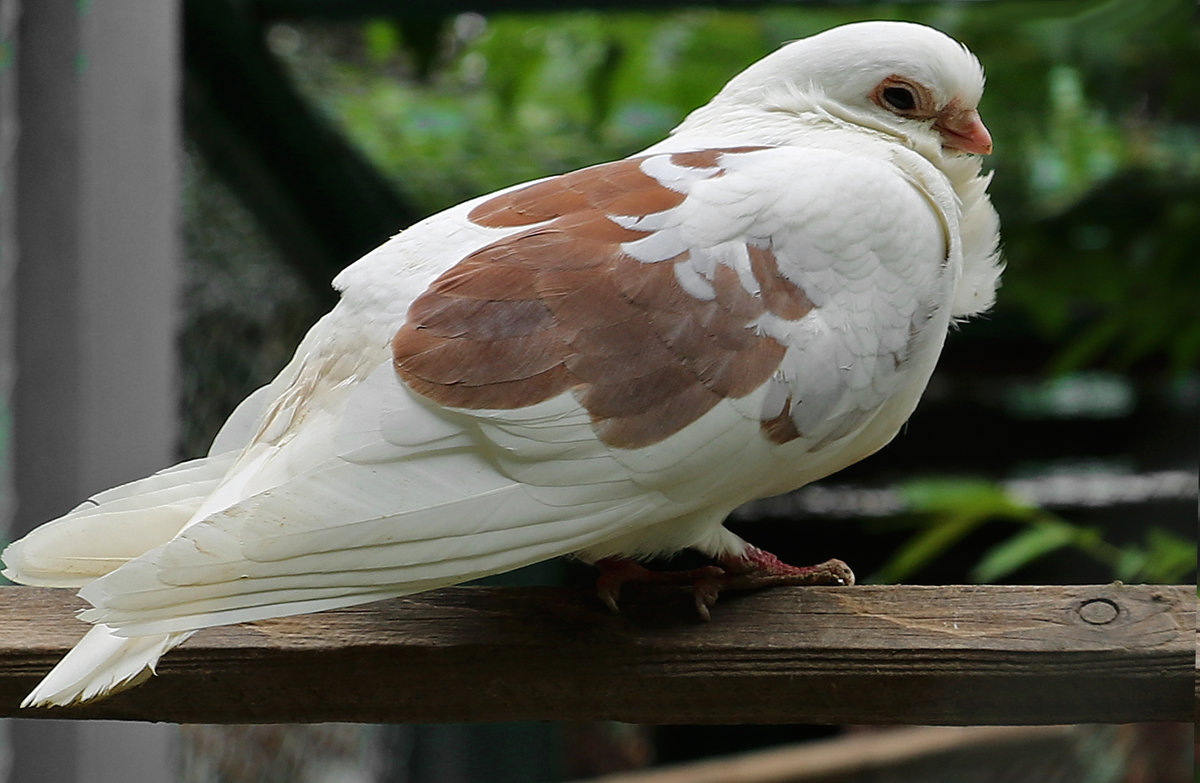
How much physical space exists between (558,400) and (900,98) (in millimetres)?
522

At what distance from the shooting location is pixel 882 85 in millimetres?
1258

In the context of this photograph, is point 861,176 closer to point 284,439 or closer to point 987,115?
point 284,439

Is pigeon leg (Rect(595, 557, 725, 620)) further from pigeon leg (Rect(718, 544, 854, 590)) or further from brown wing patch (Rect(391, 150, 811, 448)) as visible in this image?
brown wing patch (Rect(391, 150, 811, 448))

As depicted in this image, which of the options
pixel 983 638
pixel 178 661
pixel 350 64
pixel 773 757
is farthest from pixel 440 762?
pixel 983 638

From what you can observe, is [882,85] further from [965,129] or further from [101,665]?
[101,665]

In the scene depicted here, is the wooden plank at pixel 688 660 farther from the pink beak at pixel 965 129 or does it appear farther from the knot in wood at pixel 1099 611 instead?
the pink beak at pixel 965 129

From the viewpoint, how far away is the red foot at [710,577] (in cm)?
112

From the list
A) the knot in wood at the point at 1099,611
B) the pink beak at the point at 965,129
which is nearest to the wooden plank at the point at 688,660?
the knot in wood at the point at 1099,611

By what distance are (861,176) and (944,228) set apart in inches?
4.3

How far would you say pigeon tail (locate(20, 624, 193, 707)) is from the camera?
91 cm

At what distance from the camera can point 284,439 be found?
1060 mm

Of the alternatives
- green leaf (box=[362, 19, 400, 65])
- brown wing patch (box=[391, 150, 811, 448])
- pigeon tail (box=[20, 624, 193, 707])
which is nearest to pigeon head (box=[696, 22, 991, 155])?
brown wing patch (box=[391, 150, 811, 448])

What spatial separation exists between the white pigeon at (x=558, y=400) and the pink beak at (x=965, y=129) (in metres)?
0.13

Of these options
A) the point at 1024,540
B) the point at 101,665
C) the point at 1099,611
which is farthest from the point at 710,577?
the point at 1024,540
